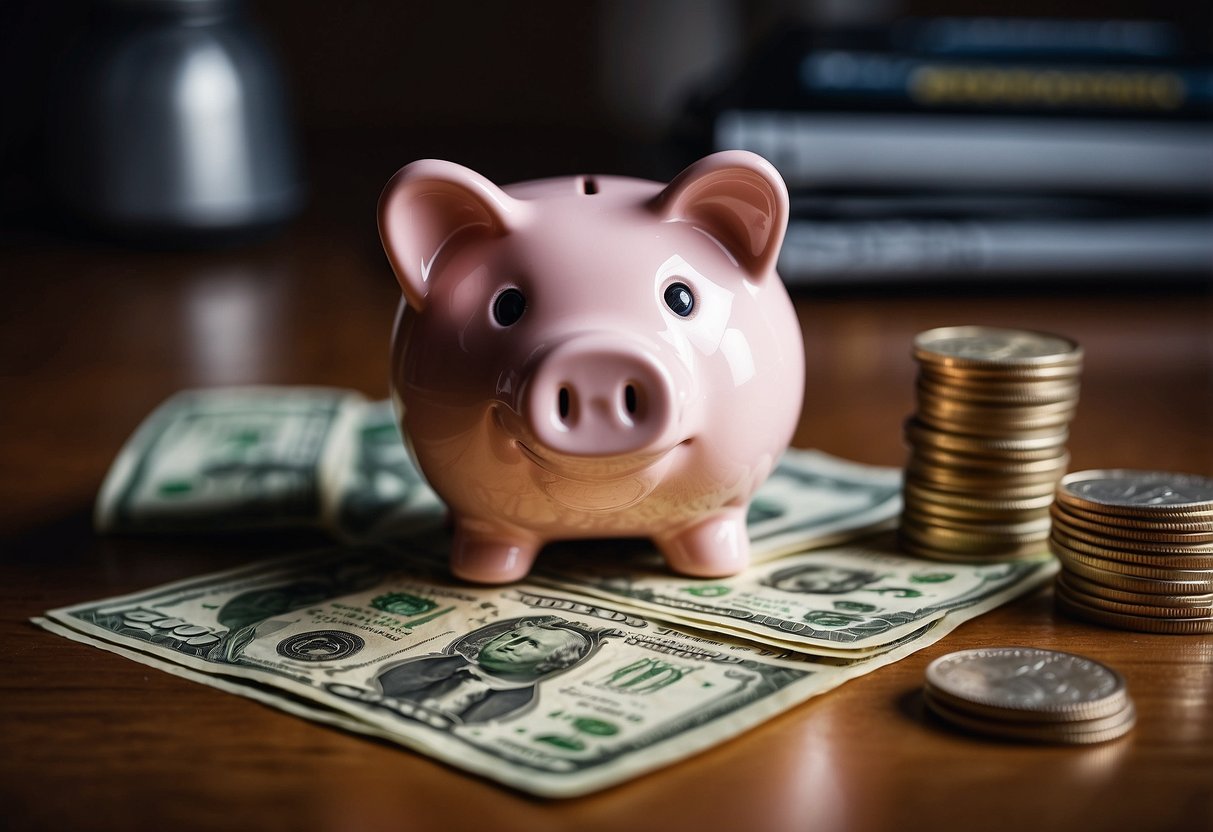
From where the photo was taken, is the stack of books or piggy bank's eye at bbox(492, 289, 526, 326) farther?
the stack of books

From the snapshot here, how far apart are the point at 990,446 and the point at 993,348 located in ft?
0.32

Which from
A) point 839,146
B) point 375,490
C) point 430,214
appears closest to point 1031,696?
point 430,214

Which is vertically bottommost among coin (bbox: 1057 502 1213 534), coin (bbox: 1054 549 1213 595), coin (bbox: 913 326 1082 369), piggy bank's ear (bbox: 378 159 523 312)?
coin (bbox: 1054 549 1213 595)

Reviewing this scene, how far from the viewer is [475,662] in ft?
3.03

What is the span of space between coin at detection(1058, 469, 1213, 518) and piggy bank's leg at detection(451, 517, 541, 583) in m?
0.39

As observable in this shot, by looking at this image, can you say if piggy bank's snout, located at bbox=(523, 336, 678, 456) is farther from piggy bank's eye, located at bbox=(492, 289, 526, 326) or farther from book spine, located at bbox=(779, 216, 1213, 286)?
book spine, located at bbox=(779, 216, 1213, 286)

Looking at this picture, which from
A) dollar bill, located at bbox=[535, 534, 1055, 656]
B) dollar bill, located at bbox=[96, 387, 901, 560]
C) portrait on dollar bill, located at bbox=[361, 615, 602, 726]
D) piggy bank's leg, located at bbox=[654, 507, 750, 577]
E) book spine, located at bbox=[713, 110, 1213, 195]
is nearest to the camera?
portrait on dollar bill, located at bbox=[361, 615, 602, 726]

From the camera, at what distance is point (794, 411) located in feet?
3.49

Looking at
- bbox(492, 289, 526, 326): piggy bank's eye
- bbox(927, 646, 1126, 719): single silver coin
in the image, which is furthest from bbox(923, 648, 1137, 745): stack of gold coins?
bbox(492, 289, 526, 326): piggy bank's eye

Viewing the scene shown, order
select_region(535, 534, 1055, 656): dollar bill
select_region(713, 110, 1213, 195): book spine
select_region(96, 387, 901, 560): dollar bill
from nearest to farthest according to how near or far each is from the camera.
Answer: select_region(535, 534, 1055, 656): dollar bill, select_region(96, 387, 901, 560): dollar bill, select_region(713, 110, 1213, 195): book spine

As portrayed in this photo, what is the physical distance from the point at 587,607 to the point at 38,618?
0.39 m

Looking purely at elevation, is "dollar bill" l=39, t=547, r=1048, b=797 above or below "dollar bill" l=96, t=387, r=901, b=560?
below

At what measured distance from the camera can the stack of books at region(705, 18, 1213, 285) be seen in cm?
205

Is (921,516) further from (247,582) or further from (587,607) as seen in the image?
(247,582)
